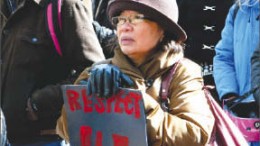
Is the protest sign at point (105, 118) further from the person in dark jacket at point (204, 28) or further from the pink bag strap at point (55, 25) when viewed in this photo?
the person in dark jacket at point (204, 28)

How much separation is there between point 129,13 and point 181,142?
0.65 meters

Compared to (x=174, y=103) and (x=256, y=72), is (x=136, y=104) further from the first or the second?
(x=256, y=72)

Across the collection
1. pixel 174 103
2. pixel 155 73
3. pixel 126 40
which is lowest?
pixel 174 103

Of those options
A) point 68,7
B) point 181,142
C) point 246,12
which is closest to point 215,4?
point 246,12

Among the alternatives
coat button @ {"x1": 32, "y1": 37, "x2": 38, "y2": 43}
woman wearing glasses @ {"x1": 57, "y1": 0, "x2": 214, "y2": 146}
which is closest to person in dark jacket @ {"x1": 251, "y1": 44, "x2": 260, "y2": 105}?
woman wearing glasses @ {"x1": 57, "y1": 0, "x2": 214, "y2": 146}

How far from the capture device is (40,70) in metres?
3.56

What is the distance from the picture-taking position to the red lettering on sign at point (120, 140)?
110 inches

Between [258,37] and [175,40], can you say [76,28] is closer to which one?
[175,40]

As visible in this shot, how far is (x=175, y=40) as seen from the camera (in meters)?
3.14

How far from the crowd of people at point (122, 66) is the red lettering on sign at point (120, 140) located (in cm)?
10

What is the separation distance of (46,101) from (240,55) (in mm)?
1202

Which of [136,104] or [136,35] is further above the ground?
[136,35]

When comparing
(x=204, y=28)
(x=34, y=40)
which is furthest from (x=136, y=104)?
(x=204, y=28)

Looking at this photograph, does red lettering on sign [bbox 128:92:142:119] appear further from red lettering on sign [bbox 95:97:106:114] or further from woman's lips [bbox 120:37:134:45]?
woman's lips [bbox 120:37:134:45]
